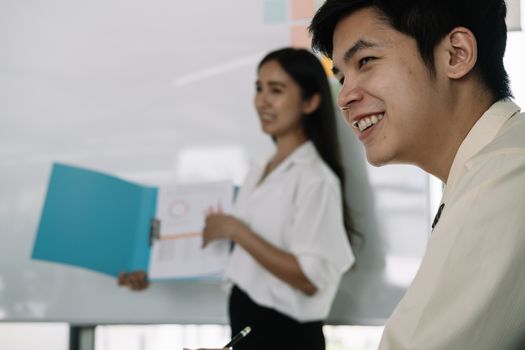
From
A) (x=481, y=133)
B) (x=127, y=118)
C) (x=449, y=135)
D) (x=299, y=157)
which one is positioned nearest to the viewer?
(x=481, y=133)

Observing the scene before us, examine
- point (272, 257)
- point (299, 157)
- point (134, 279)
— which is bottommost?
point (134, 279)

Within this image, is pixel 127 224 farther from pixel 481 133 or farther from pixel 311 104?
pixel 481 133

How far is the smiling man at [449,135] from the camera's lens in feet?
2.61

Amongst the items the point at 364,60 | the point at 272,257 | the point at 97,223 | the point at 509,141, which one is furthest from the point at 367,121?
the point at 97,223

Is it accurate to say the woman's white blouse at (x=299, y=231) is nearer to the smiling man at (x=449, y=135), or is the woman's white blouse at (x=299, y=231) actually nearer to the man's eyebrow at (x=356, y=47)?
the smiling man at (x=449, y=135)

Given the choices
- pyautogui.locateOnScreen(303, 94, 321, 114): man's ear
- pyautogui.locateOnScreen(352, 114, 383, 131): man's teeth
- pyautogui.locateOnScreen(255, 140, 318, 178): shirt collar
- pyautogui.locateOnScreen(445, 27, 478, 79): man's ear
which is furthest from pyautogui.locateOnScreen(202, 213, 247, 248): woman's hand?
pyautogui.locateOnScreen(445, 27, 478, 79): man's ear

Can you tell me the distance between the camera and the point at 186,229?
8.00ft

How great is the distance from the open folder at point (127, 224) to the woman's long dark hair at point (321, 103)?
1.14 ft

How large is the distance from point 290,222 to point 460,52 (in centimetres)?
116

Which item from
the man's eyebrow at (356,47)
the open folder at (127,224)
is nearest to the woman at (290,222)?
the open folder at (127,224)

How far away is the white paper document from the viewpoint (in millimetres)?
2365

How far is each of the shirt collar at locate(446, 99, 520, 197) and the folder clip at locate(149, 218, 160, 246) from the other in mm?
1616

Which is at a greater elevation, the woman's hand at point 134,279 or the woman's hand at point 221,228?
the woman's hand at point 221,228

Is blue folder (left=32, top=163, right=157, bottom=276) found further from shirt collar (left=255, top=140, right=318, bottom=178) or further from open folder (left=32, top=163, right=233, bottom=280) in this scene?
shirt collar (left=255, top=140, right=318, bottom=178)
